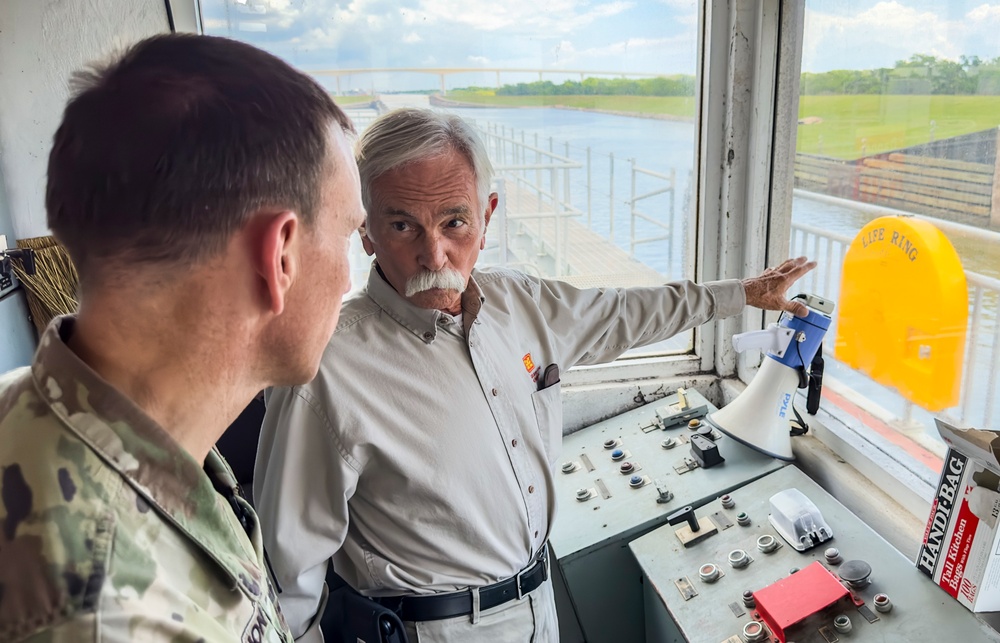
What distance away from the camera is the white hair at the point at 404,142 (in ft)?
4.27

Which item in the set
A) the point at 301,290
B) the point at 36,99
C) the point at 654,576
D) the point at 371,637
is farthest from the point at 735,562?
the point at 36,99

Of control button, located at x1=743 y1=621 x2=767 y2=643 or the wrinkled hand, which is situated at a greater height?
the wrinkled hand

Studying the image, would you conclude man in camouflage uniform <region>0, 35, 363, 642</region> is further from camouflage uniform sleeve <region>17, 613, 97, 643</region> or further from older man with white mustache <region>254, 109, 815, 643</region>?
older man with white mustache <region>254, 109, 815, 643</region>

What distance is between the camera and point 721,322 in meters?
2.41

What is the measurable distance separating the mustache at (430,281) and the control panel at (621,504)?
32.1 inches

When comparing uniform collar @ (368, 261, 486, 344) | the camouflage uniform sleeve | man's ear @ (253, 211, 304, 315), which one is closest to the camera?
the camouflage uniform sleeve

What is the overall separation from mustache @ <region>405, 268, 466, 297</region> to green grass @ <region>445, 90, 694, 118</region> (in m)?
1.22

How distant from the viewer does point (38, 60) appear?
1.97m

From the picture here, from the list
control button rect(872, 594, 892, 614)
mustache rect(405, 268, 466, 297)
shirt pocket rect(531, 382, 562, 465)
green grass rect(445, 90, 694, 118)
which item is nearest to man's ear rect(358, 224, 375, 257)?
mustache rect(405, 268, 466, 297)

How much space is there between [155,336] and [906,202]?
1.78 metres

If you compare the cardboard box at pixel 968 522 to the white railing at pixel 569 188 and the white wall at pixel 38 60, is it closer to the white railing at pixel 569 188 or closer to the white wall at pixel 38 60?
the white railing at pixel 569 188

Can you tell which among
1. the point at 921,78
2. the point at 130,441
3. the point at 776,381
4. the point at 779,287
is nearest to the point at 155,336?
the point at 130,441

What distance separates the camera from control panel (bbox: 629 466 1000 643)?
131 cm

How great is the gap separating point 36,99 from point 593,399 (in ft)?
6.56
